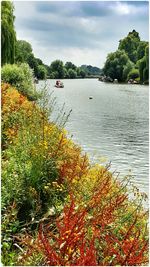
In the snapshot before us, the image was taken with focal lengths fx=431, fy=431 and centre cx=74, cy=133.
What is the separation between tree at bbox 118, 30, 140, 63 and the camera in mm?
105750

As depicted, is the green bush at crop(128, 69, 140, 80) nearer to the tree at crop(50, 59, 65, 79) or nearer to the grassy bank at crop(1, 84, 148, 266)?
the tree at crop(50, 59, 65, 79)

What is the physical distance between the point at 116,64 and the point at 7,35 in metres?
74.9

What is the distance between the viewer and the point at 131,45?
108750 millimetres

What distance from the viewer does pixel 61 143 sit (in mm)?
6871

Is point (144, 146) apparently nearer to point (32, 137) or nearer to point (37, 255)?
point (32, 137)

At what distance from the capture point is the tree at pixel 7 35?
87.9 ft

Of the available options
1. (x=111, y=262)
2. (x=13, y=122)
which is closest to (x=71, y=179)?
(x=111, y=262)

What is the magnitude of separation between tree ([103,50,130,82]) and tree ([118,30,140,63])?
6125mm

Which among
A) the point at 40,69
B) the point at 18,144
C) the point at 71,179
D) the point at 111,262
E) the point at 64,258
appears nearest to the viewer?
the point at 64,258

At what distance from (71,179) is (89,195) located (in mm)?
735

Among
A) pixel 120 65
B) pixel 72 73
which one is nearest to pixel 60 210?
pixel 120 65

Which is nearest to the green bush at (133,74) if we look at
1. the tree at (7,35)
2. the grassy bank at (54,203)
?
the tree at (7,35)

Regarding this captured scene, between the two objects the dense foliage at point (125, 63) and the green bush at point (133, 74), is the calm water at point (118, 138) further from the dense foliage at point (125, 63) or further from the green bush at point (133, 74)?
the dense foliage at point (125, 63)

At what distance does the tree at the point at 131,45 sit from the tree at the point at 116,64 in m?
6.12
